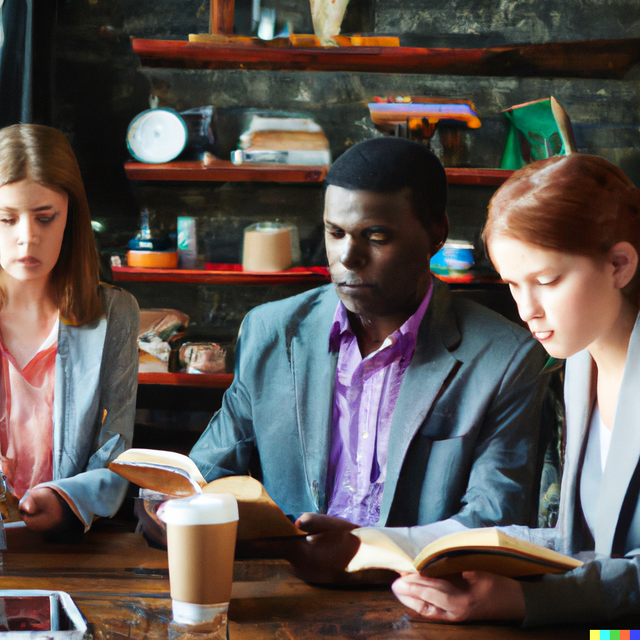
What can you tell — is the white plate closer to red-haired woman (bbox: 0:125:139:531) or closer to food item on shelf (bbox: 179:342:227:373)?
red-haired woman (bbox: 0:125:139:531)

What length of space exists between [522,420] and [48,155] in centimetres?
136

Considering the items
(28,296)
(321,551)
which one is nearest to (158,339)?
(28,296)

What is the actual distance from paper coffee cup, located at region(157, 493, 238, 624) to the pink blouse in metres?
0.82

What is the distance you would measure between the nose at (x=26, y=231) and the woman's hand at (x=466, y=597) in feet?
3.96

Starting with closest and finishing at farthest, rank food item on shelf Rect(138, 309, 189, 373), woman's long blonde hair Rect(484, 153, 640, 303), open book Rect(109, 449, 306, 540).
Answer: open book Rect(109, 449, 306, 540) < woman's long blonde hair Rect(484, 153, 640, 303) < food item on shelf Rect(138, 309, 189, 373)

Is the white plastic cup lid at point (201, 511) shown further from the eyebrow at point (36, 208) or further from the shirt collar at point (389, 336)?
the eyebrow at point (36, 208)

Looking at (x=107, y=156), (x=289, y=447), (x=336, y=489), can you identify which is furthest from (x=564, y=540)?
(x=107, y=156)

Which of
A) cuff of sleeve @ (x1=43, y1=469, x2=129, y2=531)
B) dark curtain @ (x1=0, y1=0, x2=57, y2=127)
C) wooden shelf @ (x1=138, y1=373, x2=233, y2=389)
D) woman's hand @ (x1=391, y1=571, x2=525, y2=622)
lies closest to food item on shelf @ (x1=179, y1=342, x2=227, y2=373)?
wooden shelf @ (x1=138, y1=373, x2=233, y2=389)

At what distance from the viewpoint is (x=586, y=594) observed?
1.08m

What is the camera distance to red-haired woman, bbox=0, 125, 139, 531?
1.65 metres

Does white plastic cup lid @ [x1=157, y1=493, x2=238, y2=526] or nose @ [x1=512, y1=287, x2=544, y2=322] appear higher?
nose @ [x1=512, y1=287, x2=544, y2=322]

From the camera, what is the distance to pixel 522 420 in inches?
60.9

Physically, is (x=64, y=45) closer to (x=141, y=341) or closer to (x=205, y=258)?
(x=205, y=258)

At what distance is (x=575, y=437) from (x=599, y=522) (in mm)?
178
